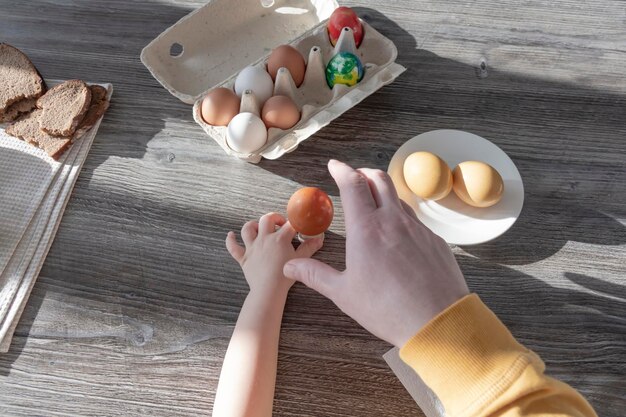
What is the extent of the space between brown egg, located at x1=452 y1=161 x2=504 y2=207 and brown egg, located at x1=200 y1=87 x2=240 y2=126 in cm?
36

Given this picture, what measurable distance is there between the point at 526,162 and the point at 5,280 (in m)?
0.82

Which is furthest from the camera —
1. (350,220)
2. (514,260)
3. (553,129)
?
(553,129)

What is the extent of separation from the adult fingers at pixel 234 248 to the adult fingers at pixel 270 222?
1.5 inches

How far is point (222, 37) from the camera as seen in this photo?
37.1 inches

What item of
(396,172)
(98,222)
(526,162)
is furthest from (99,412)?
(526,162)

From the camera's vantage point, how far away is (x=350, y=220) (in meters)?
0.61

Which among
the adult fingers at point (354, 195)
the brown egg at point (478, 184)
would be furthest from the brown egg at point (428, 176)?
the adult fingers at point (354, 195)

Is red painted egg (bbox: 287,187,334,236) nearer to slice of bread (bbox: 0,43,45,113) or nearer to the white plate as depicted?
the white plate

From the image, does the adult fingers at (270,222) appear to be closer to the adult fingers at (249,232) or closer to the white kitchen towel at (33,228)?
the adult fingers at (249,232)

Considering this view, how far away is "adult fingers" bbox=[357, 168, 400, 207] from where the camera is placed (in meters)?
0.63

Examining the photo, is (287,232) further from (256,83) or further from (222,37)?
(222,37)

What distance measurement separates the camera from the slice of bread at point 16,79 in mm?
872

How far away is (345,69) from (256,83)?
145 millimetres

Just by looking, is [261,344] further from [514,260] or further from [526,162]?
[526,162]
